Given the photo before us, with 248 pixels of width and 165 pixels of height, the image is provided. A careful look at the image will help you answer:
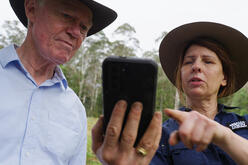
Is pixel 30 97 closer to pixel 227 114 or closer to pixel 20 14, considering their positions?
pixel 20 14

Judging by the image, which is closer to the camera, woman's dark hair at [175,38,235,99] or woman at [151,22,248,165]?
woman at [151,22,248,165]

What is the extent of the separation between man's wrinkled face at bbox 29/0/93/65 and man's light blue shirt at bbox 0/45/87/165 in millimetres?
243

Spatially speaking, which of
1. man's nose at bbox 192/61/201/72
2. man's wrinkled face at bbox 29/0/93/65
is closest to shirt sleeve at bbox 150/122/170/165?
man's nose at bbox 192/61/201/72

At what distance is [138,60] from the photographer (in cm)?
86

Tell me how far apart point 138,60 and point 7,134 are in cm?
130

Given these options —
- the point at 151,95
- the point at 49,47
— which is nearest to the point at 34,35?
the point at 49,47

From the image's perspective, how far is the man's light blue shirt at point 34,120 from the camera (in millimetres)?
1600

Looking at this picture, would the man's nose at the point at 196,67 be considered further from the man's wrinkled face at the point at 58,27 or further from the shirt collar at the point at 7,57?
the shirt collar at the point at 7,57

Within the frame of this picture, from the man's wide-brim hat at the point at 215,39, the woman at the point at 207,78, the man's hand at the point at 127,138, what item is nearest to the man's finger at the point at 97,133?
the man's hand at the point at 127,138

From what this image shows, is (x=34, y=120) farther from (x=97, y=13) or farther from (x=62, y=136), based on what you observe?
(x=97, y=13)

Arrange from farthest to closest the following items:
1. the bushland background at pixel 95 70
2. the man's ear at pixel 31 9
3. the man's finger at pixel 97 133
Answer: the bushland background at pixel 95 70, the man's ear at pixel 31 9, the man's finger at pixel 97 133

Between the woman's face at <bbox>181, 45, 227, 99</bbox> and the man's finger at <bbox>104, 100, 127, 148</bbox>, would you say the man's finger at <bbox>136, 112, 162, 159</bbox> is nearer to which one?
the man's finger at <bbox>104, 100, 127, 148</bbox>

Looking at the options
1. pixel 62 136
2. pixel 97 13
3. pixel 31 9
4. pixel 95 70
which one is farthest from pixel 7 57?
pixel 95 70

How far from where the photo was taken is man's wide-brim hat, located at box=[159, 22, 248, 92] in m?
1.90
